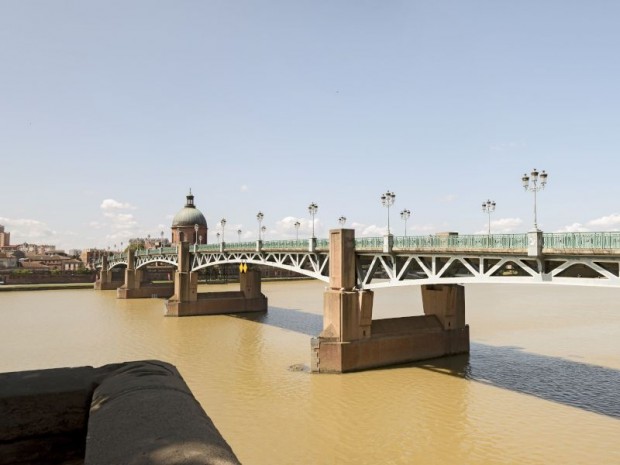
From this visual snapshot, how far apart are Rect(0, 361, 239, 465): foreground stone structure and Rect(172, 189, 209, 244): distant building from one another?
108m

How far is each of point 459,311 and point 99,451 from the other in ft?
99.3

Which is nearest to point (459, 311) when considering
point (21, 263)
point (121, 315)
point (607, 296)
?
point (121, 315)

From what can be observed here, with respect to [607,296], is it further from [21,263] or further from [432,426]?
[21,263]

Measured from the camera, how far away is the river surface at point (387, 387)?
650 inches

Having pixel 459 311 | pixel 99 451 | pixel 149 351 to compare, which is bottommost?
pixel 149 351

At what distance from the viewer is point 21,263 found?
418 feet

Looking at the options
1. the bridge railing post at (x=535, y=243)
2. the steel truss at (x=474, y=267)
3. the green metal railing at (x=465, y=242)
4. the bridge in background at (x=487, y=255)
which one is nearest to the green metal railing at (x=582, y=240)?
the bridge in background at (x=487, y=255)

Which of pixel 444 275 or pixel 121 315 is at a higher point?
pixel 444 275

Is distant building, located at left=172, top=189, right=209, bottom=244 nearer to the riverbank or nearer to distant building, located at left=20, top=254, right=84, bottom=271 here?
the riverbank

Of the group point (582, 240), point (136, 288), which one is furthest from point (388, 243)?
point (136, 288)

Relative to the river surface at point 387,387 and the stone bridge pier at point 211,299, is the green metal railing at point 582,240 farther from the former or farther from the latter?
the stone bridge pier at point 211,299

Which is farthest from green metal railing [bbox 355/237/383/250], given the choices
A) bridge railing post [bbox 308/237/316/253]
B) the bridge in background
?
bridge railing post [bbox 308/237/316/253]

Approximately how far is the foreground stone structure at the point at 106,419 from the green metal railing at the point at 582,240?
17.9m

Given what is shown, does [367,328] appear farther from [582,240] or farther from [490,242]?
[582,240]
